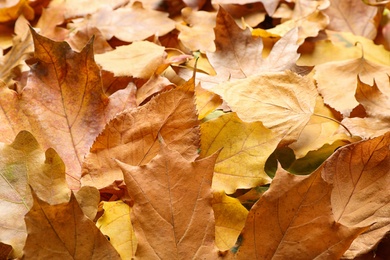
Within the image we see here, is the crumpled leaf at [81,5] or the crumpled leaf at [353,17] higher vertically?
the crumpled leaf at [81,5]

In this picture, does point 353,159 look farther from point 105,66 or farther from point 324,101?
point 105,66

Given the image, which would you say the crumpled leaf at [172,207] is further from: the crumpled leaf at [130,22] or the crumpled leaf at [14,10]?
the crumpled leaf at [14,10]

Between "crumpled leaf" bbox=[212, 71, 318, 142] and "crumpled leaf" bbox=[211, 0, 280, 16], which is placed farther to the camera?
"crumpled leaf" bbox=[211, 0, 280, 16]

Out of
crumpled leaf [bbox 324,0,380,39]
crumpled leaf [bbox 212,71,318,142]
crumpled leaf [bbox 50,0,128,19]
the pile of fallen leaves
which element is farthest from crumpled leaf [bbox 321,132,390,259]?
crumpled leaf [bbox 50,0,128,19]

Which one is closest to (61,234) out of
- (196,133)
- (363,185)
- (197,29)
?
(196,133)

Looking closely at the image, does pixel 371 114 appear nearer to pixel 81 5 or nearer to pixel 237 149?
pixel 237 149

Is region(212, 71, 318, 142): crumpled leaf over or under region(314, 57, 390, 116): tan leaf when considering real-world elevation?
over

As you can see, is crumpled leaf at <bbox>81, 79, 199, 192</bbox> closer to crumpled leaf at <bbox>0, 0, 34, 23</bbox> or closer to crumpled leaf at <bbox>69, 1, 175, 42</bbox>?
crumpled leaf at <bbox>69, 1, 175, 42</bbox>

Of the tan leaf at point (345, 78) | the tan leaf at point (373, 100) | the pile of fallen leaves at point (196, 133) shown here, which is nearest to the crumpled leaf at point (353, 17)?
the pile of fallen leaves at point (196, 133)
